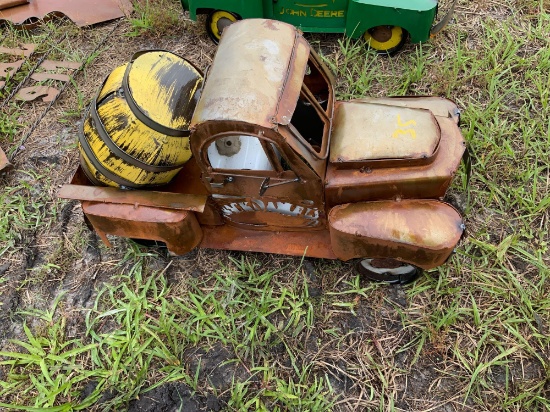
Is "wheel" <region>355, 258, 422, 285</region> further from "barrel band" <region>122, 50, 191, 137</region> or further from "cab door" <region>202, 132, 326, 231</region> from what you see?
"barrel band" <region>122, 50, 191, 137</region>

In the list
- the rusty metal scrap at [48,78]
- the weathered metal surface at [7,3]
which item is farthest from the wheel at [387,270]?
the weathered metal surface at [7,3]

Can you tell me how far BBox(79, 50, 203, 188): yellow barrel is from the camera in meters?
2.70

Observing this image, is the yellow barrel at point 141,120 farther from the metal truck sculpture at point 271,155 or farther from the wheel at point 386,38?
the wheel at point 386,38

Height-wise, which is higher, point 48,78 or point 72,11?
point 72,11

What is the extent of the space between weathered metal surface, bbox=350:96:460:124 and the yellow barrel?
1125mm

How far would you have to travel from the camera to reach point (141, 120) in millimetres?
2686

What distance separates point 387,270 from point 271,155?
118 cm

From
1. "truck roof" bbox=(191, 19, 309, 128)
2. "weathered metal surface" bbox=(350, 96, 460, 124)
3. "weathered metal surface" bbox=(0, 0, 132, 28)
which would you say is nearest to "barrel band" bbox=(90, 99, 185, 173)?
"truck roof" bbox=(191, 19, 309, 128)

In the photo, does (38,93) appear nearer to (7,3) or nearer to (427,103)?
(7,3)

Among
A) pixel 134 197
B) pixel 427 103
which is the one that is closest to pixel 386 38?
pixel 427 103

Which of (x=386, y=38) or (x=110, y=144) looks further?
(x=386, y=38)

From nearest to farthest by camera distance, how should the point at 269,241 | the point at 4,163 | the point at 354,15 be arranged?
the point at 269,241 → the point at 4,163 → the point at 354,15

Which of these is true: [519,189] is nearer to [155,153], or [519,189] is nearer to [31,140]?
[155,153]

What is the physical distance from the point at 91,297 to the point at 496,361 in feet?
8.88
